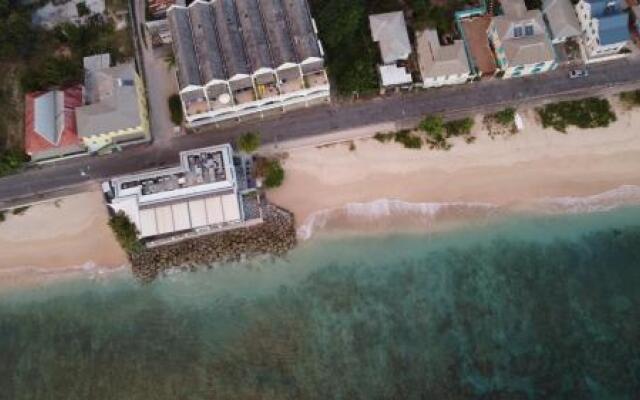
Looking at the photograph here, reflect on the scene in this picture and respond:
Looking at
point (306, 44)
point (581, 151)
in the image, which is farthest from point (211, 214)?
point (581, 151)

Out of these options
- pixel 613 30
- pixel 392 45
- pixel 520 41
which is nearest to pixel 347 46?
pixel 392 45

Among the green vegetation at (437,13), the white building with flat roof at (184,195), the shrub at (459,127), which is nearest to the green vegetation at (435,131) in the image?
the shrub at (459,127)

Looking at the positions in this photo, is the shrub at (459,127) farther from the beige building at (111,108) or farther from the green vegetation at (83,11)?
the green vegetation at (83,11)

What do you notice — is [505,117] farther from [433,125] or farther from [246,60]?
[246,60]

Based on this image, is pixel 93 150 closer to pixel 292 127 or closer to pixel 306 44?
pixel 292 127

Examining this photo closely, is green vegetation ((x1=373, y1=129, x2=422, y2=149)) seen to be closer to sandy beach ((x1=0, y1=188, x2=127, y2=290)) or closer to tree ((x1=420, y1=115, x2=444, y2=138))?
tree ((x1=420, y1=115, x2=444, y2=138))

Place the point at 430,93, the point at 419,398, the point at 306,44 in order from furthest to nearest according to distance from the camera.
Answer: the point at 430,93
the point at 306,44
the point at 419,398
